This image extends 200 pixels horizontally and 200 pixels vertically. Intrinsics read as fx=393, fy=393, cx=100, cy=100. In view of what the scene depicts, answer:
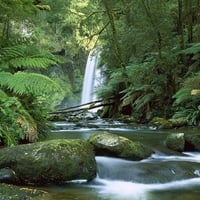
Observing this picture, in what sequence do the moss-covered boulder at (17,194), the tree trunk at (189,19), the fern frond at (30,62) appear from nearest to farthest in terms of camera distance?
1. the moss-covered boulder at (17,194)
2. the fern frond at (30,62)
3. the tree trunk at (189,19)

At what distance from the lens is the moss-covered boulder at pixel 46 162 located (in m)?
4.71

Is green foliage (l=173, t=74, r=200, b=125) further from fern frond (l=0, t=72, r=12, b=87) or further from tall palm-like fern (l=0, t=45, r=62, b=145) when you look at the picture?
fern frond (l=0, t=72, r=12, b=87)

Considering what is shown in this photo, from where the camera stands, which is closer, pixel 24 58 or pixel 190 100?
pixel 24 58

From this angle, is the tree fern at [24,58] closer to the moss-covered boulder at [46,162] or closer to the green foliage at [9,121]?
the green foliage at [9,121]

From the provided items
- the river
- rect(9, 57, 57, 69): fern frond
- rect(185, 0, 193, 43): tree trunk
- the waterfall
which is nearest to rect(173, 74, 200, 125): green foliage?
rect(185, 0, 193, 43): tree trunk

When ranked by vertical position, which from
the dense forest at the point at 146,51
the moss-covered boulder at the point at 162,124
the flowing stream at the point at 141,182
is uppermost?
the dense forest at the point at 146,51

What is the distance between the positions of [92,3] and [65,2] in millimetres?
995

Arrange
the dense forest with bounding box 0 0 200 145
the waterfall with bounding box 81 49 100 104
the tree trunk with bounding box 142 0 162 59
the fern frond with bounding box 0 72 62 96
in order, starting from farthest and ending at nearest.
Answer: the waterfall with bounding box 81 49 100 104, the tree trunk with bounding box 142 0 162 59, the dense forest with bounding box 0 0 200 145, the fern frond with bounding box 0 72 62 96

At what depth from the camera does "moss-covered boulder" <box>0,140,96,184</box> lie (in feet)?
15.4

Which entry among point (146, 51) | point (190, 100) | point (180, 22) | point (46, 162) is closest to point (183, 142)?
point (46, 162)

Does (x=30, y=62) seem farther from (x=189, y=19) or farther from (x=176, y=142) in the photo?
(x=189, y=19)

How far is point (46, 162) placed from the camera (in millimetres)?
4750

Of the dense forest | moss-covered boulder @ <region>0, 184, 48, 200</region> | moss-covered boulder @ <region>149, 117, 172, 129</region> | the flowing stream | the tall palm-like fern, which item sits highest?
the dense forest

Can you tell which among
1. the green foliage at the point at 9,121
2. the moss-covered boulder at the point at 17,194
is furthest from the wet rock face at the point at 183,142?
the moss-covered boulder at the point at 17,194
